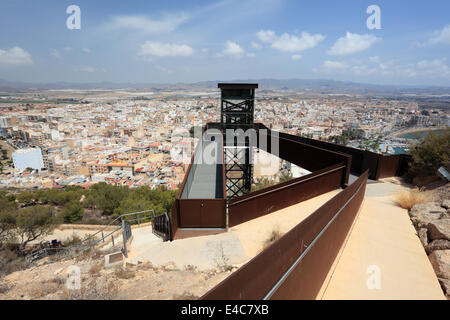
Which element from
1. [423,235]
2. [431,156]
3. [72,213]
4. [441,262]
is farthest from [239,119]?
[72,213]

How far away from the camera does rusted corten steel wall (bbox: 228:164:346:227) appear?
5438mm

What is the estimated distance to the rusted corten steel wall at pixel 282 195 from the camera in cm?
544

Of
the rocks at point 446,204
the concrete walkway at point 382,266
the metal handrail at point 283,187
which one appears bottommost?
the concrete walkway at point 382,266

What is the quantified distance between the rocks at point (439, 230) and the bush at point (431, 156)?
4954 millimetres

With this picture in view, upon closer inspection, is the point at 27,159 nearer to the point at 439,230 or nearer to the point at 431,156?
the point at 431,156

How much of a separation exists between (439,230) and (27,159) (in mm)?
81902

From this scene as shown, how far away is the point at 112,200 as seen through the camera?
78.7ft

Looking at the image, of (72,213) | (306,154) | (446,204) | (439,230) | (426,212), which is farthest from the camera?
(72,213)

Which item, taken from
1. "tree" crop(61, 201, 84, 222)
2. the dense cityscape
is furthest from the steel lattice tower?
"tree" crop(61, 201, 84, 222)

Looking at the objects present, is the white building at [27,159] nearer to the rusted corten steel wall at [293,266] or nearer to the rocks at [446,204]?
the rusted corten steel wall at [293,266]

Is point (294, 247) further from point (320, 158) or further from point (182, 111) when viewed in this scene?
point (182, 111)

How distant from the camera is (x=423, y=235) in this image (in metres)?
4.62

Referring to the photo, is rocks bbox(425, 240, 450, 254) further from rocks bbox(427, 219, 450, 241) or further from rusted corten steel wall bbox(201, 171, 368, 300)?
rusted corten steel wall bbox(201, 171, 368, 300)

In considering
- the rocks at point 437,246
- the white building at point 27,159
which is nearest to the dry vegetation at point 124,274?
the rocks at point 437,246
